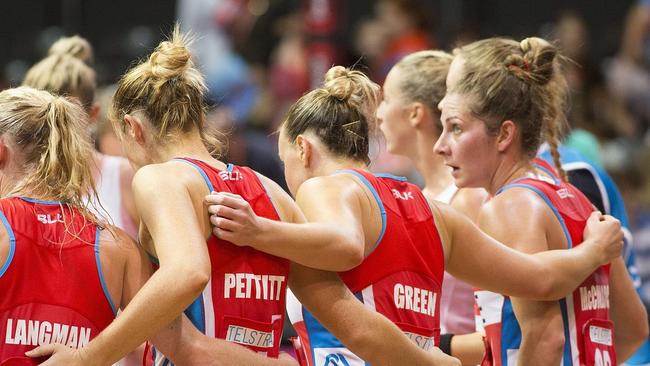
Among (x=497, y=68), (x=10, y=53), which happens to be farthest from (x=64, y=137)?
(x=10, y=53)

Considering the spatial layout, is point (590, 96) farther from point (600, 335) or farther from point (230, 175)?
point (230, 175)

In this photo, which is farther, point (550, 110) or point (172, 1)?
point (172, 1)

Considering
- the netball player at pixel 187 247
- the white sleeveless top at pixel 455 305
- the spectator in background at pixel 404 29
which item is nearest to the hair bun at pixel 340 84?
the netball player at pixel 187 247

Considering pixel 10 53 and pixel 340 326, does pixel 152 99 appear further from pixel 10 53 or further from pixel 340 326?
pixel 10 53

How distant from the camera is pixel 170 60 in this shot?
3168mm

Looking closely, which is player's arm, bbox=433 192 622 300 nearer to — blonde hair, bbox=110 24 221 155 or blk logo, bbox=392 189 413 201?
blk logo, bbox=392 189 413 201

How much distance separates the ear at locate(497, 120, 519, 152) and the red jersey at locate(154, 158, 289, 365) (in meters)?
0.99

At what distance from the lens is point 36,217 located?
2.97m

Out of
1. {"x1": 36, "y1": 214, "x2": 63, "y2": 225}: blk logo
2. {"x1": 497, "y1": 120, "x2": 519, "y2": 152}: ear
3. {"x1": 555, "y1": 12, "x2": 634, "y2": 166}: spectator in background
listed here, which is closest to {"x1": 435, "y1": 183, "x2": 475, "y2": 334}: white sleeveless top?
{"x1": 497, "y1": 120, "x2": 519, "y2": 152}: ear

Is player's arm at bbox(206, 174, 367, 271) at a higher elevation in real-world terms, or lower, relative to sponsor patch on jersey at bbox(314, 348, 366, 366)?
higher

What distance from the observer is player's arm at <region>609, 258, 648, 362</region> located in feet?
13.1

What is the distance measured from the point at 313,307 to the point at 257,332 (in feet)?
0.60

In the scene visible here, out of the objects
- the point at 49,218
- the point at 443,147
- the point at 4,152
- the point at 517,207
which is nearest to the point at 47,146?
the point at 4,152

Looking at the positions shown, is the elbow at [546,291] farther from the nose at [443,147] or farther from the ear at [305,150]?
the ear at [305,150]
